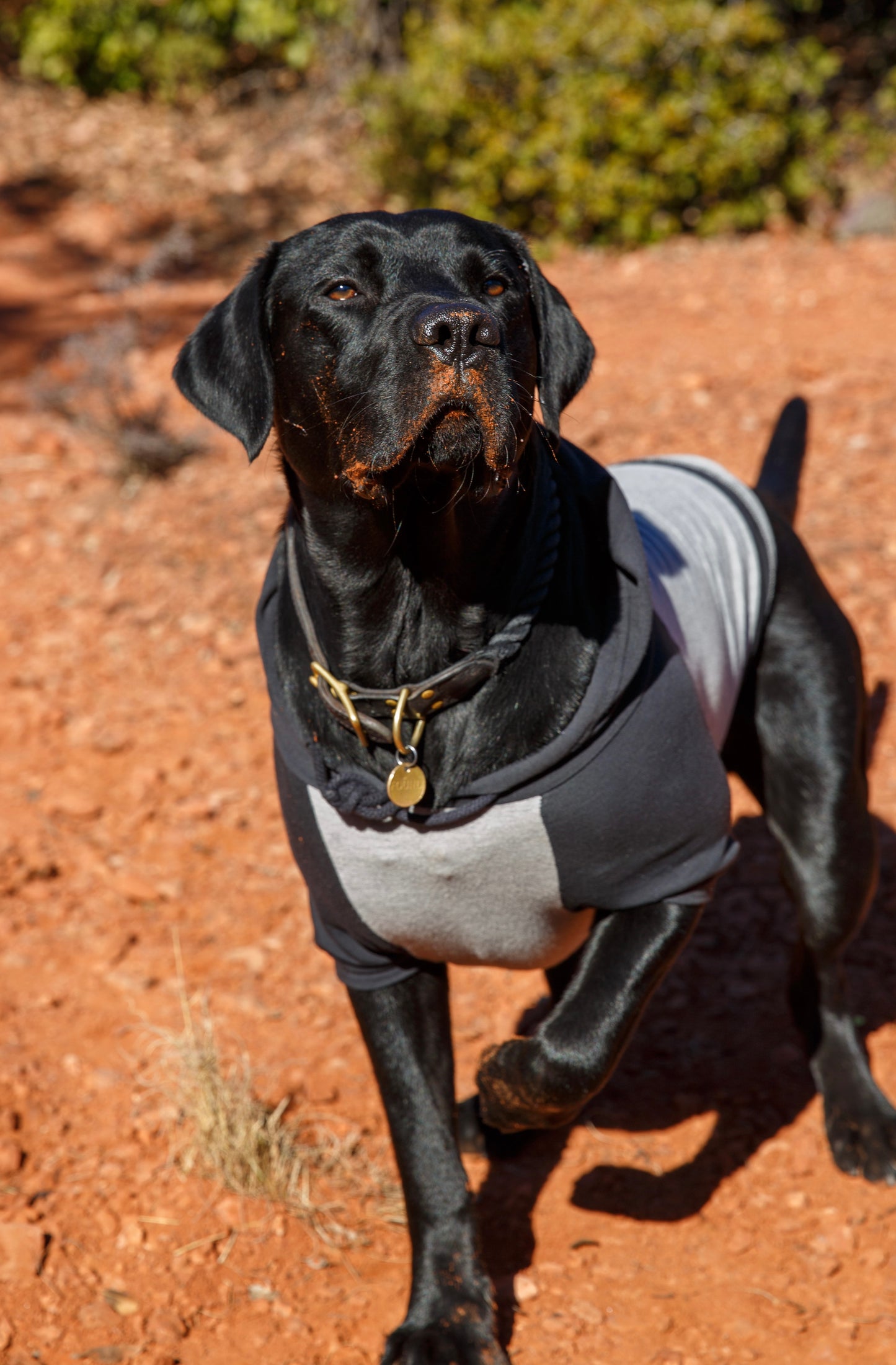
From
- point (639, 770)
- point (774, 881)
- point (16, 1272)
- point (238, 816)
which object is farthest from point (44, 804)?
point (639, 770)

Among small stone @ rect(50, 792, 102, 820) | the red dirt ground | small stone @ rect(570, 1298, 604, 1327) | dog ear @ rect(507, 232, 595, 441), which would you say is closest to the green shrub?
the red dirt ground

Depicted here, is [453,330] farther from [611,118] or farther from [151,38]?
[151,38]

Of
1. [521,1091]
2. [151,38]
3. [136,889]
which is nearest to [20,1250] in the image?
[521,1091]

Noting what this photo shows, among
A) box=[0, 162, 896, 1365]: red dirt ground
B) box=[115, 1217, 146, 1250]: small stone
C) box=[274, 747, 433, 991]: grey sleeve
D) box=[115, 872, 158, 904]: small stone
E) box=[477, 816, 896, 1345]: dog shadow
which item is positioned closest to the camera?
box=[274, 747, 433, 991]: grey sleeve

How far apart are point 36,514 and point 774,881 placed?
3782 mm

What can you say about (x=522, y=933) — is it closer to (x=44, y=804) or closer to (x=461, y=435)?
(x=461, y=435)

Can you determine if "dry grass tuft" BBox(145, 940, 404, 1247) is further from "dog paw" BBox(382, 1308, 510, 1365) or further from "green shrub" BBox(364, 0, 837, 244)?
"green shrub" BBox(364, 0, 837, 244)

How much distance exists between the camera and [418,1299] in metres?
2.60

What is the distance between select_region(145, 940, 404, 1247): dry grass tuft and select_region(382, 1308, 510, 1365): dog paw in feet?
1.18

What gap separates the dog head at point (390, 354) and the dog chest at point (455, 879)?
566mm

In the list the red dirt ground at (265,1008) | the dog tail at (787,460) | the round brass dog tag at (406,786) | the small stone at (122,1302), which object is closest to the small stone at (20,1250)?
the red dirt ground at (265,1008)

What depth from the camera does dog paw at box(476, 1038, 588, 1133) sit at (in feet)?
7.86

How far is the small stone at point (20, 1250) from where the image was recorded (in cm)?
272

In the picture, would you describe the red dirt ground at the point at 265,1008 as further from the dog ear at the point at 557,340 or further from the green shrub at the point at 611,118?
the green shrub at the point at 611,118
